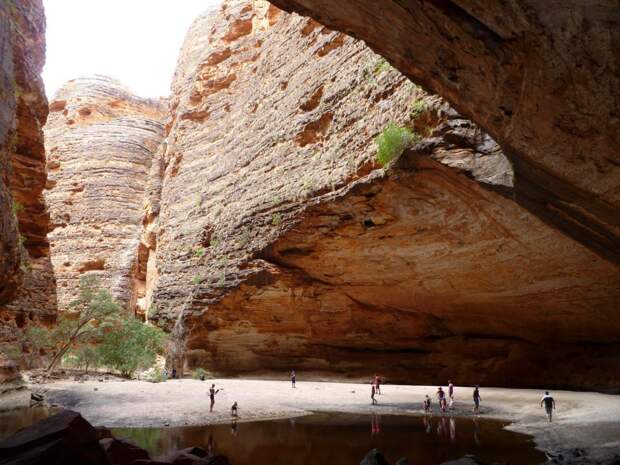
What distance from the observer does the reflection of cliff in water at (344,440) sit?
356 inches

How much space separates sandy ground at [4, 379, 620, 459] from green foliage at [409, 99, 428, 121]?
824 centimetres

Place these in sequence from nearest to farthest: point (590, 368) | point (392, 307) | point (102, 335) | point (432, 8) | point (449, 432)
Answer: point (432, 8), point (449, 432), point (590, 368), point (392, 307), point (102, 335)

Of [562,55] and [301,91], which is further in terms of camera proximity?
[301,91]

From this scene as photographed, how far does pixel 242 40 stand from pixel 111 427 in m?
25.5

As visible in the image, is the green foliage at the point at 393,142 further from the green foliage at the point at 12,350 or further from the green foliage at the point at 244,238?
the green foliage at the point at 12,350

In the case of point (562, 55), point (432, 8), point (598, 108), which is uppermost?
point (432, 8)

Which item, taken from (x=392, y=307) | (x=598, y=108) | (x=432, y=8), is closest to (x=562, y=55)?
(x=598, y=108)

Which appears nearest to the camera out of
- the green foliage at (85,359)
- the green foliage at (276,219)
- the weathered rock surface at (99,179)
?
the green foliage at (276,219)

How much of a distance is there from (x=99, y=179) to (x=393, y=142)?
33.5 meters

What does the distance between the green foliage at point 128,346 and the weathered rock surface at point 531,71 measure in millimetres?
19512

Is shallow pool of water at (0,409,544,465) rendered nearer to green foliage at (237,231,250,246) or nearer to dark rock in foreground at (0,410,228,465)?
dark rock in foreground at (0,410,228,465)

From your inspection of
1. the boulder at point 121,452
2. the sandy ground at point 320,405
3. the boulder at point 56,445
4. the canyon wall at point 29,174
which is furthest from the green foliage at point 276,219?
the boulder at point 56,445

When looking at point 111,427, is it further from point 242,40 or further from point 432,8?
point 242,40

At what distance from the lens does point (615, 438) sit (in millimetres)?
9078
